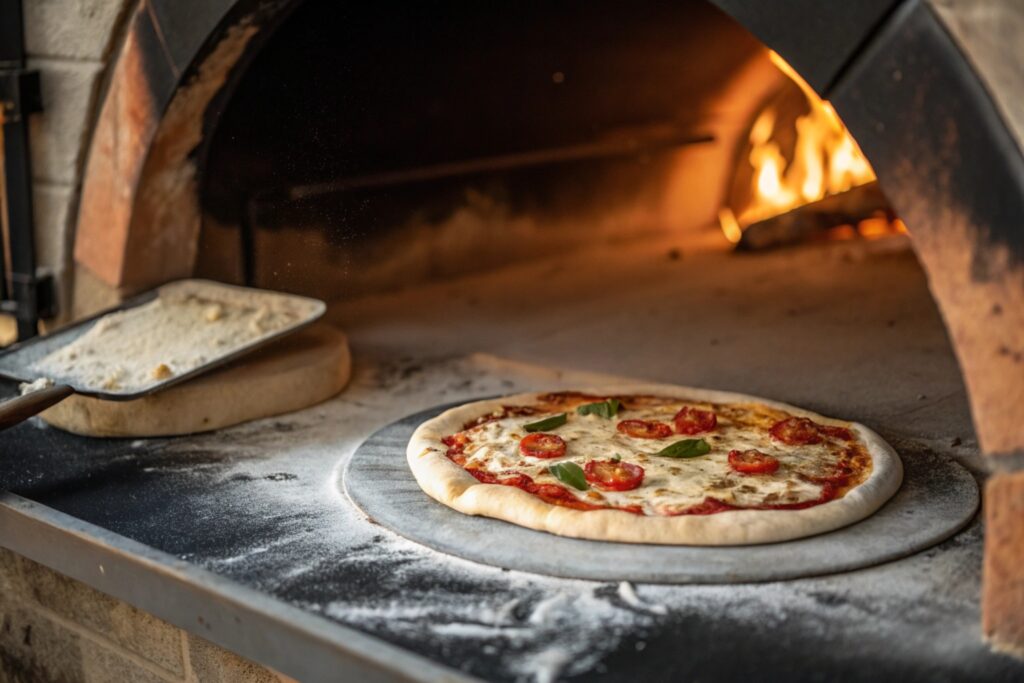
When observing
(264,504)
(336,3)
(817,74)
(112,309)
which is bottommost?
(264,504)

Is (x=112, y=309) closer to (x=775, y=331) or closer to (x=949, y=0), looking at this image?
(x=775, y=331)

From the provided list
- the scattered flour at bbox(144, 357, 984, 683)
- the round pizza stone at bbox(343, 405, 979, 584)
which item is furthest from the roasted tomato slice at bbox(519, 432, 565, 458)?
the scattered flour at bbox(144, 357, 984, 683)

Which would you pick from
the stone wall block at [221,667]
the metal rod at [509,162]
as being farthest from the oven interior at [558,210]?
the stone wall block at [221,667]

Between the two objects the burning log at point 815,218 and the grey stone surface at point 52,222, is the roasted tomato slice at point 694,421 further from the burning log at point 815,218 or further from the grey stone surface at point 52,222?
the burning log at point 815,218

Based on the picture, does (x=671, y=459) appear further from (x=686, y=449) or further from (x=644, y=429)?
(x=644, y=429)

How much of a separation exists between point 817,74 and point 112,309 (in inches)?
78.5

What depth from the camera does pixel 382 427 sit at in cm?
266

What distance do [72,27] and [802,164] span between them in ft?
9.83

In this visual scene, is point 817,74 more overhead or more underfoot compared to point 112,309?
more overhead

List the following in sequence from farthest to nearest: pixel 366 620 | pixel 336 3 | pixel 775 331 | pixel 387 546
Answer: pixel 775 331
pixel 336 3
pixel 387 546
pixel 366 620

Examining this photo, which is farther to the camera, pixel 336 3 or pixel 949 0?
pixel 336 3

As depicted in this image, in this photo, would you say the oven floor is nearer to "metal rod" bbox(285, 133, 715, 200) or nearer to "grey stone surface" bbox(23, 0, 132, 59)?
"metal rod" bbox(285, 133, 715, 200)

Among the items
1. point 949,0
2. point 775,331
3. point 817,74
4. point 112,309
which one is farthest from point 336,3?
point 949,0

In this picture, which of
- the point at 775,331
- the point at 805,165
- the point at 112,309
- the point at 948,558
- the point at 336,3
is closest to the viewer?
the point at 948,558
